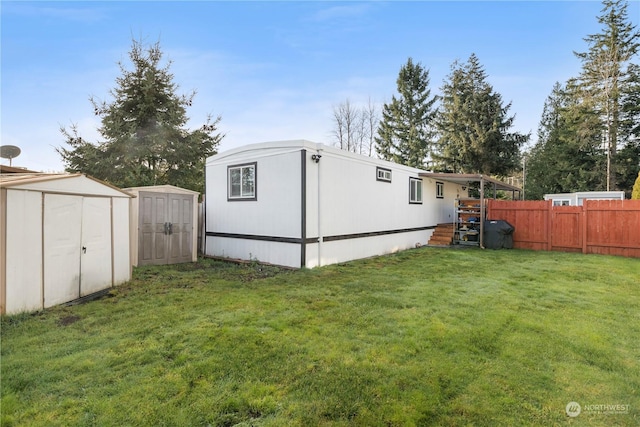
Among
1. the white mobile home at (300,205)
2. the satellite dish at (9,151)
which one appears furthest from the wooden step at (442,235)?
the satellite dish at (9,151)

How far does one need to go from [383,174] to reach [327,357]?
7485mm

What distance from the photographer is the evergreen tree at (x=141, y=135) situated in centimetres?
1373

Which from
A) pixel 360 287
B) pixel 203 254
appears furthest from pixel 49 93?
pixel 360 287

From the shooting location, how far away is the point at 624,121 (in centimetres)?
1952

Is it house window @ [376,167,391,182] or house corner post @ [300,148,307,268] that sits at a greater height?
house window @ [376,167,391,182]

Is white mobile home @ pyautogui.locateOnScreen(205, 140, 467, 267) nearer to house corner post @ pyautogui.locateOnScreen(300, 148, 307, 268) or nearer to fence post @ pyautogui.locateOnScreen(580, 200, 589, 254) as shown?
house corner post @ pyautogui.locateOnScreen(300, 148, 307, 268)

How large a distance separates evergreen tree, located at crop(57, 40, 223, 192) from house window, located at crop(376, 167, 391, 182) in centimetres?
936

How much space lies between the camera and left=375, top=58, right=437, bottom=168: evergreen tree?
84.1 ft

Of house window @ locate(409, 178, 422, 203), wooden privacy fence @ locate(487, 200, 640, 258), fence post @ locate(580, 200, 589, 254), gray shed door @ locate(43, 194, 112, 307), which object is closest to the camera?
gray shed door @ locate(43, 194, 112, 307)

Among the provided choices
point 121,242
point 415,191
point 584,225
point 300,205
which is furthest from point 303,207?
point 584,225

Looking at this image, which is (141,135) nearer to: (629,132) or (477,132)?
(477,132)

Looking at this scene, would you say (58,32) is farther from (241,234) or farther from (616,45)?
(616,45)

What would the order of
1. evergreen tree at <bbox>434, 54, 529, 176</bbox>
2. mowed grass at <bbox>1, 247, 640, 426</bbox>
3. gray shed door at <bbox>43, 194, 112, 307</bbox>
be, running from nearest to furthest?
mowed grass at <bbox>1, 247, 640, 426</bbox> → gray shed door at <bbox>43, 194, 112, 307</bbox> → evergreen tree at <bbox>434, 54, 529, 176</bbox>

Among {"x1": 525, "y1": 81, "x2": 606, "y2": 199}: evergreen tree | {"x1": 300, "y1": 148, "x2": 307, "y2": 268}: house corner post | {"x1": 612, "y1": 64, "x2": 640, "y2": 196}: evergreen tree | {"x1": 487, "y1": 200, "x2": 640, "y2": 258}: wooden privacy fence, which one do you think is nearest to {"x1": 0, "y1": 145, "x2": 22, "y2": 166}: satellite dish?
{"x1": 300, "y1": 148, "x2": 307, "y2": 268}: house corner post
